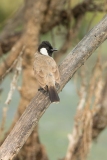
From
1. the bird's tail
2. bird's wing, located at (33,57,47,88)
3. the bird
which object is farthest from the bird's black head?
the bird's tail

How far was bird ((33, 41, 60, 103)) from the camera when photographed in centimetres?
240

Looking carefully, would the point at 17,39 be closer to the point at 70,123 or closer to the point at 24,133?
the point at 70,123

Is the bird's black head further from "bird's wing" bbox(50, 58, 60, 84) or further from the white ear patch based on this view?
→ "bird's wing" bbox(50, 58, 60, 84)

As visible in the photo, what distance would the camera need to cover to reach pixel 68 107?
5.87 meters

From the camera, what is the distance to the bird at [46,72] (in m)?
2.40

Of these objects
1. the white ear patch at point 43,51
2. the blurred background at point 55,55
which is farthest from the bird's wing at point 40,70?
the blurred background at point 55,55

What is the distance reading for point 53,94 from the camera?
2.33 meters

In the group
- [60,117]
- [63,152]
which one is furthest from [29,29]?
[60,117]

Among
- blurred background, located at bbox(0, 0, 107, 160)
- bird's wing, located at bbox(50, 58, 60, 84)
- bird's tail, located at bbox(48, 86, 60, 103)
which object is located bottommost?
bird's tail, located at bbox(48, 86, 60, 103)

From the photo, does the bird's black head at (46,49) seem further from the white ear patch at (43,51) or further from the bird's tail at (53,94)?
the bird's tail at (53,94)

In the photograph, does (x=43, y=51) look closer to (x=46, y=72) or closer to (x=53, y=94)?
(x=46, y=72)

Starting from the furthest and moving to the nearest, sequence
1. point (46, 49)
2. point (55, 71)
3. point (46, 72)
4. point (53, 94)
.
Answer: point (46, 49) < point (46, 72) < point (55, 71) < point (53, 94)

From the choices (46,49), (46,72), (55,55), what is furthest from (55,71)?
(55,55)

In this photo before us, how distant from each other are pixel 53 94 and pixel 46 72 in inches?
15.5
